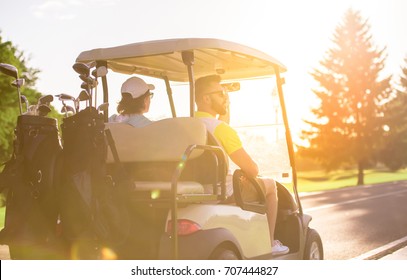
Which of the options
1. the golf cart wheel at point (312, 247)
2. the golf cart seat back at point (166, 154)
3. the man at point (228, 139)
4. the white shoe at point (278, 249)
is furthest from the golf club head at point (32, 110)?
the golf cart wheel at point (312, 247)

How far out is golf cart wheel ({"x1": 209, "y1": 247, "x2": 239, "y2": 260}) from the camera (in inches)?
178

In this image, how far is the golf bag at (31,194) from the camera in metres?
4.25

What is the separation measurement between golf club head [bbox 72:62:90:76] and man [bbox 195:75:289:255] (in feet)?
2.73

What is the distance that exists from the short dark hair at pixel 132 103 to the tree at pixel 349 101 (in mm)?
11377

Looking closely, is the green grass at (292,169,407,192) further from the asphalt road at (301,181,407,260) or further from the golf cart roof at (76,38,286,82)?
the golf cart roof at (76,38,286,82)

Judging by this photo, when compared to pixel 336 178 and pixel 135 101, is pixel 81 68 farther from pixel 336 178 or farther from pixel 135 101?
pixel 336 178

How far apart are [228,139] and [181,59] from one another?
1236mm

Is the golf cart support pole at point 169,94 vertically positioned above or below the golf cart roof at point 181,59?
below

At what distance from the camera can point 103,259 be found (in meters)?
4.50

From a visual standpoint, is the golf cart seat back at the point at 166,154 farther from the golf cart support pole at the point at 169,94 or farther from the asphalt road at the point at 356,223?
the asphalt road at the point at 356,223

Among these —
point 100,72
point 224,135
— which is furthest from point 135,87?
point 224,135

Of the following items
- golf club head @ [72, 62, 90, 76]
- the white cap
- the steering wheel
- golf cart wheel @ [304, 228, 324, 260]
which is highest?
golf club head @ [72, 62, 90, 76]

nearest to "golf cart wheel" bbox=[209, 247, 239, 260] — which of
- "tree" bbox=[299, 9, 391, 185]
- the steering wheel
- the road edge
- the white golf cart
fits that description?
the white golf cart

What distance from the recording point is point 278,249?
17.7 feet
